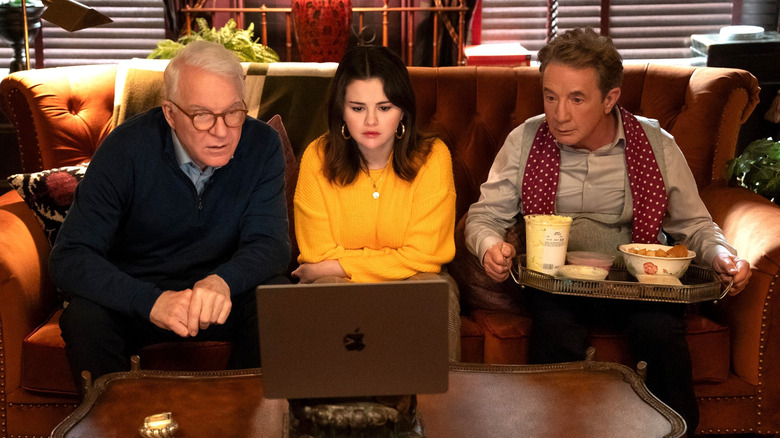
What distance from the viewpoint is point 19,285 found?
7.08 ft

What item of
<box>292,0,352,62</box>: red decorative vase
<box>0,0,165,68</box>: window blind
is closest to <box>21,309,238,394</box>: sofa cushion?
<box>292,0,352,62</box>: red decorative vase

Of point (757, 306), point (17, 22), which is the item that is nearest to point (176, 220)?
point (757, 306)

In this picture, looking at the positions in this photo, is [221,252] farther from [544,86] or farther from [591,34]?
[591,34]

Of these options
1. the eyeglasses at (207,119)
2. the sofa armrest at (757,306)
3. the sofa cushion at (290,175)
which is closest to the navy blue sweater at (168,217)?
the eyeglasses at (207,119)

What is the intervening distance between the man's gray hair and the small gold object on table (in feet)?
2.91

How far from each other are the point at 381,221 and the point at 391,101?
34 cm

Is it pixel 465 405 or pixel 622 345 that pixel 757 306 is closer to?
pixel 622 345

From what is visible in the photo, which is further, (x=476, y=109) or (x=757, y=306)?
(x=476, y=109)

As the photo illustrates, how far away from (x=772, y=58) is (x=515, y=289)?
184cm

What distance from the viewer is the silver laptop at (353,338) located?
128 centimetres

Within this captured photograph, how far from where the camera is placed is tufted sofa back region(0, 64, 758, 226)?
2654 mm

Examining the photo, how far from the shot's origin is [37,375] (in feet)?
7.09

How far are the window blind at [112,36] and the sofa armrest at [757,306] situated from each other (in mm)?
2604

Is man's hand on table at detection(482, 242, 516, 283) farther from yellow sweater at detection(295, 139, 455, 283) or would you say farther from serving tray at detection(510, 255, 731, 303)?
yellow sweater at detection(295, 139, 455, 283)
